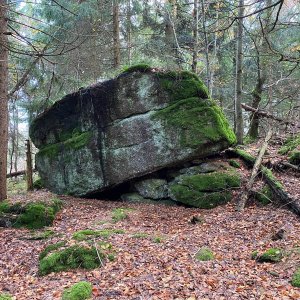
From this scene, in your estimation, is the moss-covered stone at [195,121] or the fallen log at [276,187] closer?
the fallen log at [276,187]

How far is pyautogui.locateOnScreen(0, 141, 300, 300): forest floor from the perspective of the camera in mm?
4633

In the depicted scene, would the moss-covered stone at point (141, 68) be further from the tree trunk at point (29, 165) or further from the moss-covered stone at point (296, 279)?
the moss-covered stone at point (296, 279)

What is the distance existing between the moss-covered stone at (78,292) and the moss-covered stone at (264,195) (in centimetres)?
572

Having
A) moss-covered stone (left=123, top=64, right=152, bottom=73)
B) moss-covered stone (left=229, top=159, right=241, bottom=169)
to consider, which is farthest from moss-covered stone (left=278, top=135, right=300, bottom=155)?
moss-covered stone (left=123, top=64, right=152, bottom=73)

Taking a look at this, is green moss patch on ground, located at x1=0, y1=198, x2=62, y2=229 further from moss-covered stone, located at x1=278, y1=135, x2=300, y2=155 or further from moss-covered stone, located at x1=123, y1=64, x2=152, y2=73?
moss-covered stone, located at x1=278, y1=135, x2=300, y2=155

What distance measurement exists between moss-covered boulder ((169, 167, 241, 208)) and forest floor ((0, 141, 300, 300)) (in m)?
0.40

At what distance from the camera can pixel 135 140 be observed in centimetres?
1062

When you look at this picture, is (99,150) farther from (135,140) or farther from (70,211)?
(70,211)

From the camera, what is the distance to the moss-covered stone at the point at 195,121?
1007cm

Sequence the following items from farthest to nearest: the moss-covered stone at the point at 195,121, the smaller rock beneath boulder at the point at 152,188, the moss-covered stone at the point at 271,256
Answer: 1. the smaller rock beneath boulder at the point at 152,188
2. the moss-covered stone at the point at 195,121
3. the moss-covered stone at the point at 271,256

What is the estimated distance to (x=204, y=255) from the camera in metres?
5.79

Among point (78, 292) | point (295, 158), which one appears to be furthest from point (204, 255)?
point (295, 158)

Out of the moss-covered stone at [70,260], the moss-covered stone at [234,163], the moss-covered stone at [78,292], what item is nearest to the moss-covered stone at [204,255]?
the moss-covered stone at [70,260]

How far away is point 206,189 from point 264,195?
1.69 meters
